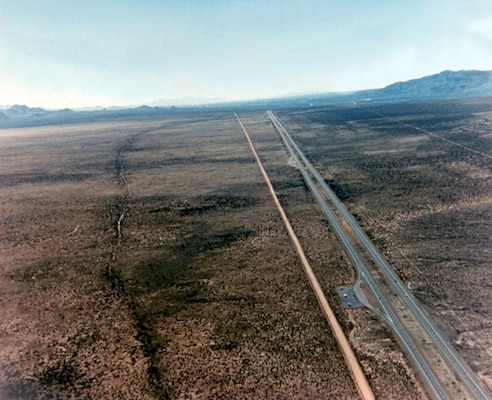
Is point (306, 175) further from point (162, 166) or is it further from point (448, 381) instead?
point (448, 381)

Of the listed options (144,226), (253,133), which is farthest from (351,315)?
(253,133)

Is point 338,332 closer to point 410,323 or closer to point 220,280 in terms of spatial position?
point 410,323

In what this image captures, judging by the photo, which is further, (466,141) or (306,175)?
(466,141)

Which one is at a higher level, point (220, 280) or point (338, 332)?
point (220, 280)

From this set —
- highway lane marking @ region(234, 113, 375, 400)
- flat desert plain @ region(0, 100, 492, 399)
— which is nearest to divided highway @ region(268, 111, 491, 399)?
flat desert plain @ region(0, 100, 492, 399)

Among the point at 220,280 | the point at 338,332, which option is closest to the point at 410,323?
the point at 338,332

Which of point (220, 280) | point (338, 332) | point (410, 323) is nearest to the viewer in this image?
point (338, 332)

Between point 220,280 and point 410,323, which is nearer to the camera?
point 410,323

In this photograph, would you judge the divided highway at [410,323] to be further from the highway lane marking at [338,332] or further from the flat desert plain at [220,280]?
the highway lane marking at [338,332]

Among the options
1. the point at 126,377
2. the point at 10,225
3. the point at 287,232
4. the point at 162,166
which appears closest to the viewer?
the point at 126,377
